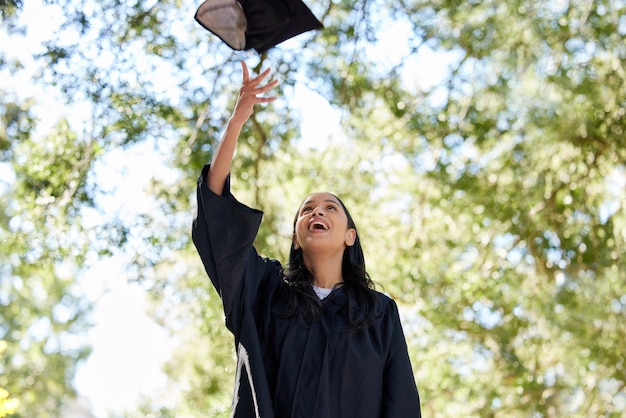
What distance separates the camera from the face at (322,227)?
2715 millimetres

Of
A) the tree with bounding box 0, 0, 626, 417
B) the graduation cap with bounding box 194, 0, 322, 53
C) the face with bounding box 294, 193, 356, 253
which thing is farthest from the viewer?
the tree with bounding box 0, 0, 626, 417

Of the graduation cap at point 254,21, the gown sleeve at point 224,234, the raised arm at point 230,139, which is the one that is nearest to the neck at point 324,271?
the gown sleeve at point 224,234

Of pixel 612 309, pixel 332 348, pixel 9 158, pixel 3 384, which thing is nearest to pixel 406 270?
pixel 612 309

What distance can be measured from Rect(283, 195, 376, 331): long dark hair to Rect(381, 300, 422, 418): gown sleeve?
12cm

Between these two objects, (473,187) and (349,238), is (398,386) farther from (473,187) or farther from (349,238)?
(473,187)

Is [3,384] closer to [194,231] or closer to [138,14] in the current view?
[138,14]

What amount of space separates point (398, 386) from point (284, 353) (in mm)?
349

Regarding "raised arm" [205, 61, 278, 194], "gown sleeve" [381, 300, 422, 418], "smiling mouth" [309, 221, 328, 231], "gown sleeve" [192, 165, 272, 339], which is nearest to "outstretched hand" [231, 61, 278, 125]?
"raised arm" [205, 61, 278, 194]

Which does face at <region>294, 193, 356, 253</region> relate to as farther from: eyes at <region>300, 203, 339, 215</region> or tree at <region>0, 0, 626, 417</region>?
tree at <region>0, 0, 626, 417</region>

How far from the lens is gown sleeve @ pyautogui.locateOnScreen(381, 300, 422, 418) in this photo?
2518 millimetres

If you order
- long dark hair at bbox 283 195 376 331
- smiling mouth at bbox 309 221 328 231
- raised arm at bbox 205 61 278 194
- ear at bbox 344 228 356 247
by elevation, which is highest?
raised arm at bbox 205 61 278 194

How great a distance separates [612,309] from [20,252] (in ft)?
12.5

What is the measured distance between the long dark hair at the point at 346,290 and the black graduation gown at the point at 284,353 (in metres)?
0.03

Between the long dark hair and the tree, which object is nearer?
the long dark hair
